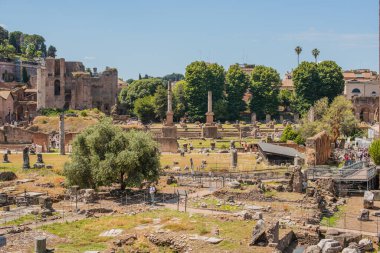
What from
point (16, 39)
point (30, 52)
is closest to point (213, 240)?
point (30, 52)

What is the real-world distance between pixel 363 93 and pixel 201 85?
30.2m

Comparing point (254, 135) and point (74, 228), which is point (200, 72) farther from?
point (74, 228)

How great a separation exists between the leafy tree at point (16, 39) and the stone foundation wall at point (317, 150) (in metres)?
123

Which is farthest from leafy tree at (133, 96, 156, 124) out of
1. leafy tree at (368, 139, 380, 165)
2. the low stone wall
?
the low stone wall

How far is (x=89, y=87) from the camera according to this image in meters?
104

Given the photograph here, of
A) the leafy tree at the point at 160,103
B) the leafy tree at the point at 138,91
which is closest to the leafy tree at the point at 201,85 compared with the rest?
the leafy tree at the point at 160,103

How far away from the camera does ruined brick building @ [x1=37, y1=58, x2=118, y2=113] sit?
98250 mm

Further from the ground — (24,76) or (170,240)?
(24,76)

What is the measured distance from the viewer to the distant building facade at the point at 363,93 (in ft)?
297

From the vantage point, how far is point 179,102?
333 ft

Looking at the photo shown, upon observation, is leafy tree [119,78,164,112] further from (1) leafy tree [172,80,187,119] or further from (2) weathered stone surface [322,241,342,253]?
(2) weathered stone surface [322,241,342,253]

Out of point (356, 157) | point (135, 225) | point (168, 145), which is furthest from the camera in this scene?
point (168, 145)

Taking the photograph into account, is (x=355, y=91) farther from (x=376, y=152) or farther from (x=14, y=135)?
(x=376, y=152)

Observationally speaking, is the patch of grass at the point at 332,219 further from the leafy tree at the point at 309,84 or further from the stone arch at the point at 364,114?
the leafy tree at the point at 309,84
